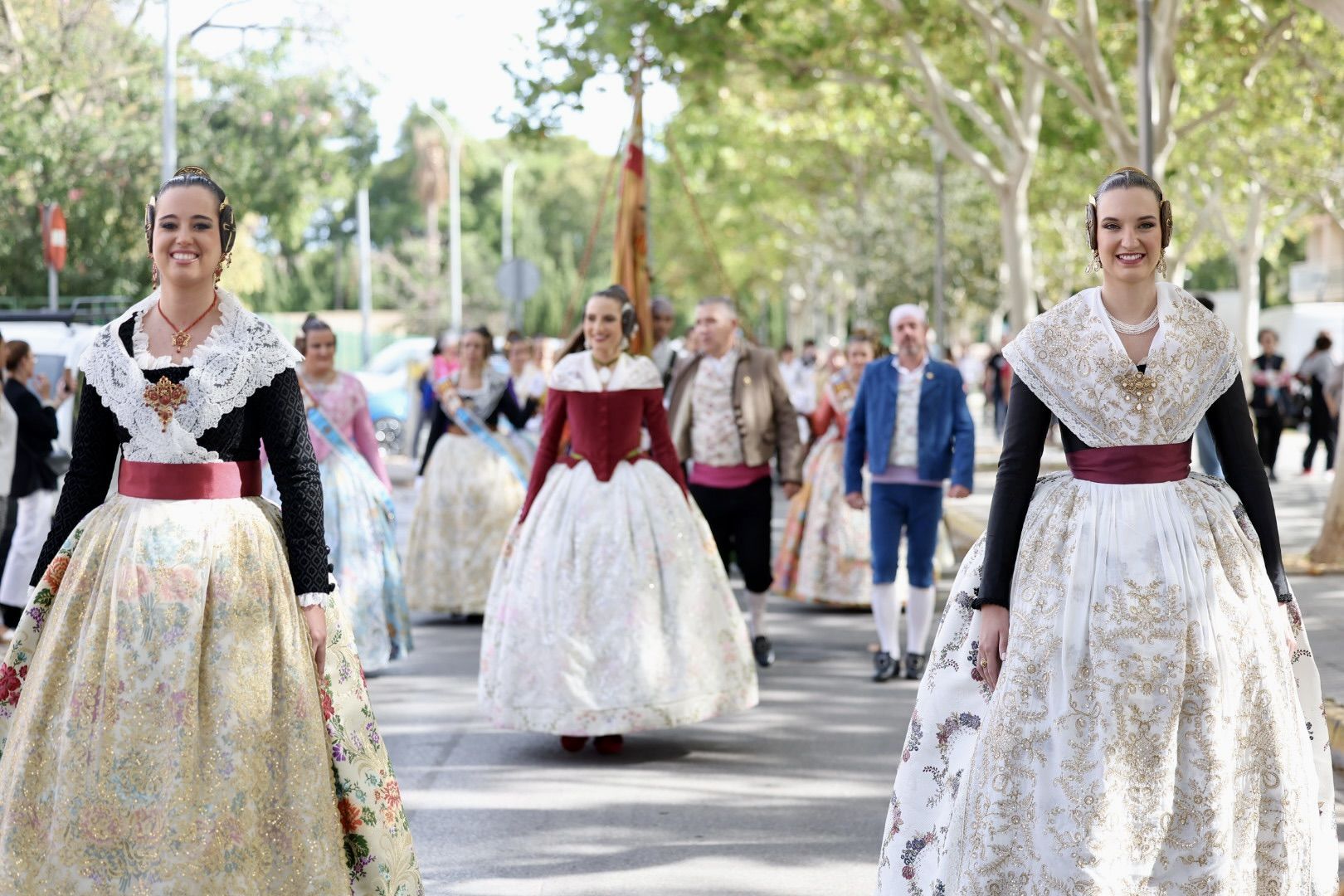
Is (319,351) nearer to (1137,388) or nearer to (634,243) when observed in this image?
(634,243)

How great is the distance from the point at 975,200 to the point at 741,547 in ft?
116

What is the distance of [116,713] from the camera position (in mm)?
4148

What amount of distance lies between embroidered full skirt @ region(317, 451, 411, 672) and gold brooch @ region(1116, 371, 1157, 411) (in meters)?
6.29

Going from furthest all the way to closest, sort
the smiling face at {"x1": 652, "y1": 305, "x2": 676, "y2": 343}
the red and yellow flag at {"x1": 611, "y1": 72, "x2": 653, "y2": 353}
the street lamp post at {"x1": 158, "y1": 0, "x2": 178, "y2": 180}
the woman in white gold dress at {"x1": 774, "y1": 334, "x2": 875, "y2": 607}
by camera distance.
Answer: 1. the street lamp post at {"x1": 158, "y1": 0, "x2": 178, "y2": 180}
2. the woman in white gold dress at {"x1": 774, "y1": 334, "x2": 875, "y2": 607}
3. the smiling face at {"x1": 652, "y1": 305, "x2": 676, "y2": 343}
4. the red and yellow flag at {"x1": 611, "y1": 72, "x2": 653, "y2": 353}

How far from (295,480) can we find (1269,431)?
68.5ft

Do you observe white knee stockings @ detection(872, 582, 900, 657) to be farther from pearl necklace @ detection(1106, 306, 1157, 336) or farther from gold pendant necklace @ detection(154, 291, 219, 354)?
gold pendant necklace @ detection(154, 291, 219, 354)

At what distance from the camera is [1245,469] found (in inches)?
174

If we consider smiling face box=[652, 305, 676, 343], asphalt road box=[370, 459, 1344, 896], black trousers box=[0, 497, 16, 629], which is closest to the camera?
asphalt road box=[370, 459, 1344, 896]

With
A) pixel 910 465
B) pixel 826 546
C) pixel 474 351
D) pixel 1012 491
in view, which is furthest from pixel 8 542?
pixel 1012 491

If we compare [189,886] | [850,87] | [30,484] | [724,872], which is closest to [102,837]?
[189,886]

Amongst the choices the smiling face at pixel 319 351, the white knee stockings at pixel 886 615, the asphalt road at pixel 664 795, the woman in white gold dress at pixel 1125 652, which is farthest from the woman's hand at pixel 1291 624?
the smiling face at pixel 319 351

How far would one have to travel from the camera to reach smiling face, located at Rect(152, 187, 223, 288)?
436 cm

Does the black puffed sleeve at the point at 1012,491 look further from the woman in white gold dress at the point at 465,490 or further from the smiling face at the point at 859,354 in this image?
the woman in white gold dress at the point at 465,490

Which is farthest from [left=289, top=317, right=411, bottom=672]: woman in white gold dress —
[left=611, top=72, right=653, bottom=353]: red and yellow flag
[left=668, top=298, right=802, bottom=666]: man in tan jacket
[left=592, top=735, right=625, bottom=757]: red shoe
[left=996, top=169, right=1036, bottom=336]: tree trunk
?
[left=996, top=169, right=1036, bottom=336]: tree trunk
